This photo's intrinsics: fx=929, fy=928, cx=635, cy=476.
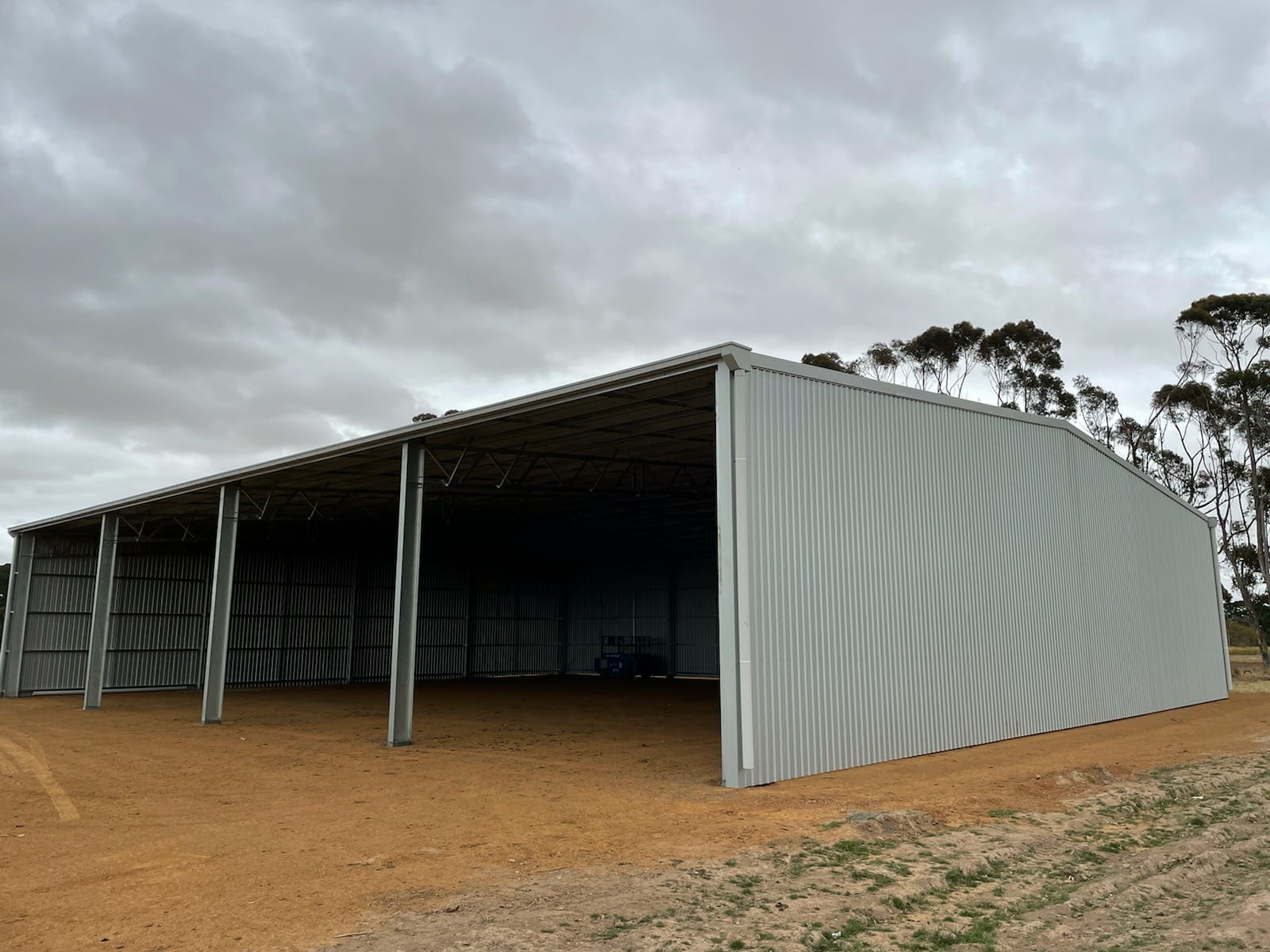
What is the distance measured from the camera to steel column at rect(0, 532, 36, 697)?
29.3 metres

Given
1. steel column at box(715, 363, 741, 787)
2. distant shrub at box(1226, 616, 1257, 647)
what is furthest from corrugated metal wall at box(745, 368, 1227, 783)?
distant shrub at box(1226, 616, 1257, 647)

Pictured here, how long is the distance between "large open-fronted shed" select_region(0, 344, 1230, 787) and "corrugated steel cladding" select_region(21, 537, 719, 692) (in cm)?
11

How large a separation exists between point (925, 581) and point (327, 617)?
26.6 metres

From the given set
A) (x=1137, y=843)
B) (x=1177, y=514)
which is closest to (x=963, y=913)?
(x=1137, y=843)

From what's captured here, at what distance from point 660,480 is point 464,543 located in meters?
15.5

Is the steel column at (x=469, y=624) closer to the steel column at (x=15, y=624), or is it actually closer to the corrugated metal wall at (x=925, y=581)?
the steel column at (x=15, y=624)

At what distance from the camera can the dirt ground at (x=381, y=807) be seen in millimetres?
7160

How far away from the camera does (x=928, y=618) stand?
14.8 m

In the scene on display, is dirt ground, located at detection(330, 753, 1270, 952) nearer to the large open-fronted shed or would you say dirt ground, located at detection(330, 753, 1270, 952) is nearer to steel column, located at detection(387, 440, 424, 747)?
the large open-fronted shed

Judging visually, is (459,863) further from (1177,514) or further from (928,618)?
(1177,514)

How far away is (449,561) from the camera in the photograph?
3894 centimetres

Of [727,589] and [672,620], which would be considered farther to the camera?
[672,620]

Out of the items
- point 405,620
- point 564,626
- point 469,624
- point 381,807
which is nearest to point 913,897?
point 381,807

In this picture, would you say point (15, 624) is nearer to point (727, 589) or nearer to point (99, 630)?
point (99, 630)
